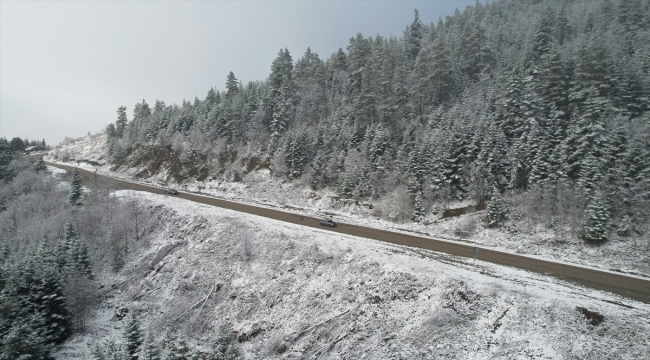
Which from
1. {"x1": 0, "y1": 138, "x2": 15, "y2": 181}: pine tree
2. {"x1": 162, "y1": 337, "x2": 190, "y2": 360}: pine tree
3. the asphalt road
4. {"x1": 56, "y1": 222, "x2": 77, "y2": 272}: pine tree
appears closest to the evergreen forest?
the asphalt road

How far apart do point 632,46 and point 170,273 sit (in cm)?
7498

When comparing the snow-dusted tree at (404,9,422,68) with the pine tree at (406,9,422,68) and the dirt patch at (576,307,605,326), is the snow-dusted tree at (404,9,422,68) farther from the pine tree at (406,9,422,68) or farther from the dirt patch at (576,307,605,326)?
the dirt patch at (576,307,605,326)

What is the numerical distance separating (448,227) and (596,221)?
1199cm

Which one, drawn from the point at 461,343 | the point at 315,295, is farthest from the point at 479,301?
the point at 315,295

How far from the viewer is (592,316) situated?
49.5 ft

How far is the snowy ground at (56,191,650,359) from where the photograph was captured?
1520cm

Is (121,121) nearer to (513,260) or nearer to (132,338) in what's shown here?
(132,338)

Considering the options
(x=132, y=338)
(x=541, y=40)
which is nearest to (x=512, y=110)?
(x=541, y=40)

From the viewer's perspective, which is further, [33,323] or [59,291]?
[59,291]

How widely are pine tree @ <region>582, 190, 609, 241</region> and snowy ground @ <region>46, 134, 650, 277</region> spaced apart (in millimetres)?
794

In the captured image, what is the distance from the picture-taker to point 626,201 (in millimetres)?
26344

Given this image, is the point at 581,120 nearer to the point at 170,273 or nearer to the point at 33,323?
the point at 170,273

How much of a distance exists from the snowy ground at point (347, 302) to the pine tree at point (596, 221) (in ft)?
31.5

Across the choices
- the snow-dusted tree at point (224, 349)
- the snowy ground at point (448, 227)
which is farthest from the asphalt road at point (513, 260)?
the snow-dusted tree at point (224, 349)
